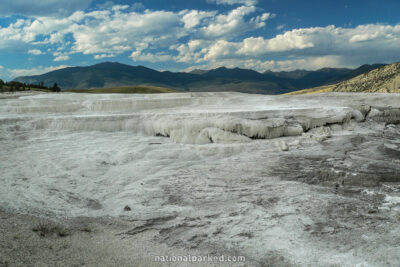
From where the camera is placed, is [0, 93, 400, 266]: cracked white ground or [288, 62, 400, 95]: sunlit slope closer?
[0, 93, 400, 266]: cracked white ground

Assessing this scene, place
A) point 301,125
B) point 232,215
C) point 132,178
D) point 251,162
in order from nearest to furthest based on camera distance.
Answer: point 232,215
point 132,178
point 251,162
point 301,125

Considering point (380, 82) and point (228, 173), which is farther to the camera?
point (380, 82)

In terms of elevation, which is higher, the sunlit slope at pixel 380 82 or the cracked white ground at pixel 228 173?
the sunlit slope at pixel 380 82

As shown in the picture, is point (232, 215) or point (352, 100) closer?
point (232, 215)

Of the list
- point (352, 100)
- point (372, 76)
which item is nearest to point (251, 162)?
point (352, 100)

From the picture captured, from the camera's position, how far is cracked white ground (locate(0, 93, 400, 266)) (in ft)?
18.3

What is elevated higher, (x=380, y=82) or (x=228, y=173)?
(x=380, y=82)

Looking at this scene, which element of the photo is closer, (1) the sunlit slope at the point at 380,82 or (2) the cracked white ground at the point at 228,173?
(2) the cracked white ground at the point at 228,173

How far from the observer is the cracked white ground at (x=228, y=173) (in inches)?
219

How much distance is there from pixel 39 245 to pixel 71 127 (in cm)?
818

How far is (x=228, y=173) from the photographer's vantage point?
8.77m

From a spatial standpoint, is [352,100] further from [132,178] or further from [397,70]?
[397,70]

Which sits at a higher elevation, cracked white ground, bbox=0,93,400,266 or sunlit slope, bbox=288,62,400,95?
sunlit slope, bbox=288,62,400,95

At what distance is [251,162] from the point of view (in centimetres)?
934
